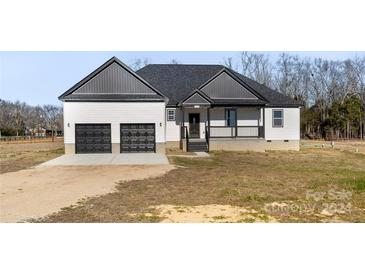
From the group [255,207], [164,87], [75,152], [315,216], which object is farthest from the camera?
[164,87]

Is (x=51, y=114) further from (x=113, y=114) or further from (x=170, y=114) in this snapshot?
(x=113, y=114)

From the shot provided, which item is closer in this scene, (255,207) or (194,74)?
(255,207)

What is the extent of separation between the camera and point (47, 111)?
7562cm

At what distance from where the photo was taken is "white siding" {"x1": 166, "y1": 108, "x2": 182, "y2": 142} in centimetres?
2434

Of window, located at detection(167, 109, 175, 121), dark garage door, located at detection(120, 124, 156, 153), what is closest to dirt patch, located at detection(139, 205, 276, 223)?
dark garage door, located at detection(120, 124, 156, 153)

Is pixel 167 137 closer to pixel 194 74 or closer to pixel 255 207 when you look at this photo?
pixel 194 74

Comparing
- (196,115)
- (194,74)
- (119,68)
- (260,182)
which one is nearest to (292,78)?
(194,74)

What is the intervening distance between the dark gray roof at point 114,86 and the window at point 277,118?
33.2 feet

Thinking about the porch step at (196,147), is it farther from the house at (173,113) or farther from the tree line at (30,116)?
the tree line at (30,116)

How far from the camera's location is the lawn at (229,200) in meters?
6.77

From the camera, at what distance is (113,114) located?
68.7ft

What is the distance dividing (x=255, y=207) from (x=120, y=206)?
3.28 metres

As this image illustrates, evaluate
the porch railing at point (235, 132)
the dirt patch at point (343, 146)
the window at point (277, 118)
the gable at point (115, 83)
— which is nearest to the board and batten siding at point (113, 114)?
the gable at point (115, 83)

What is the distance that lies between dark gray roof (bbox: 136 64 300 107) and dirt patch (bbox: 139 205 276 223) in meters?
17.1
